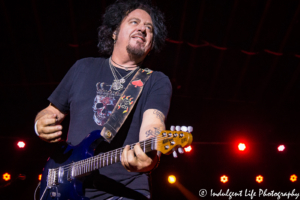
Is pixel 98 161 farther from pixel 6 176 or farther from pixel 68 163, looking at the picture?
pixel 6 176

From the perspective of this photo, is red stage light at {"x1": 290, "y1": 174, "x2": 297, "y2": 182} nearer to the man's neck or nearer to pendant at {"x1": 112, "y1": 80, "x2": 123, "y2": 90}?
the man's neck

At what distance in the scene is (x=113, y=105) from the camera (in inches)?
76.4

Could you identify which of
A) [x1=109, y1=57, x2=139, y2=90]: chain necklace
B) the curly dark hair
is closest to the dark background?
the curly dark hair

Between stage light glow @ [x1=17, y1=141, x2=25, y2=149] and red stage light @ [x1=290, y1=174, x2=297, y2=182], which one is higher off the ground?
red stage light @ [x1=290, y1=174, x2=297, y2=182]

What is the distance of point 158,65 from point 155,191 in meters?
3.27

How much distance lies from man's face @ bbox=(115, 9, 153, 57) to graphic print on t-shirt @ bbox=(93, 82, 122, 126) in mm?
533

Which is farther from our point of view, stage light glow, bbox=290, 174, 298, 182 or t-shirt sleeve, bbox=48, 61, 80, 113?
stage light glow, bbox=290, 174, 298, 182

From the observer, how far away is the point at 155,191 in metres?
5.62

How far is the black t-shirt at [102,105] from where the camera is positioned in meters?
1.62

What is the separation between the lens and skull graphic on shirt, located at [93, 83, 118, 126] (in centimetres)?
186

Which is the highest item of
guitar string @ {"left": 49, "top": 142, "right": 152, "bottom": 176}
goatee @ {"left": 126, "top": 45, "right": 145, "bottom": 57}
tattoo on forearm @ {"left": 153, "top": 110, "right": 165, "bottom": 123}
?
goatee @ {"left": 126, "top": 45, "right": 145, "bottom": 57}

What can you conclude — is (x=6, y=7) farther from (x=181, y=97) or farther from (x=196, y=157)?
(x=196, y=157)

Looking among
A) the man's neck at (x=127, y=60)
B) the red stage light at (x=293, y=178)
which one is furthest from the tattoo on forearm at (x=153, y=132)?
the red stage light at (x=293, y=178)

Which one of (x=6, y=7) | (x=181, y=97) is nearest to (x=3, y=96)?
(x=6, y=7)
